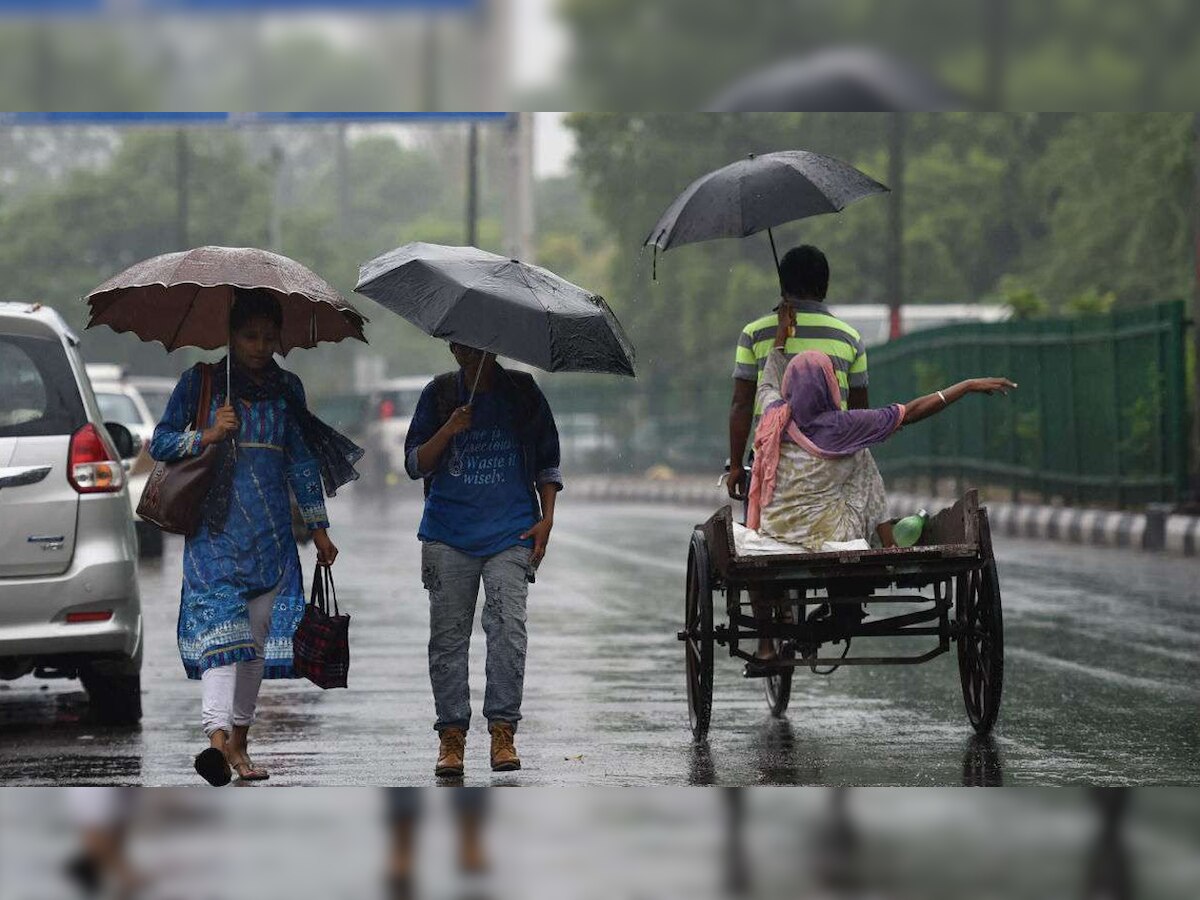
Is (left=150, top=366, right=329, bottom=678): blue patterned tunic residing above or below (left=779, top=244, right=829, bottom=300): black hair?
below

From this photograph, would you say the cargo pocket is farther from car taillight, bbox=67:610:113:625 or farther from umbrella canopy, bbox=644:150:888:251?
car taillight, bbox=67:610:113:625

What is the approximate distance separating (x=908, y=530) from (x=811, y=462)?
1.77 ft

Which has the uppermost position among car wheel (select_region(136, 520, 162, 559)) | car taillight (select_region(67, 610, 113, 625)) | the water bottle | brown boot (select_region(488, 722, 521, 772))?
the water bottle

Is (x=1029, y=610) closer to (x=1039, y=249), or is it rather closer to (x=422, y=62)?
(x=422, y=62)

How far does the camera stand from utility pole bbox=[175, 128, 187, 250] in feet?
169

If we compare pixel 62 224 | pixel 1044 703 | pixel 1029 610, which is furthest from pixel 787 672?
pixel 62 224

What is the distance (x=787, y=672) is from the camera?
9648mm

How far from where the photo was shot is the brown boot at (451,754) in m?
8.01

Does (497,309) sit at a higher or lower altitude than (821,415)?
higher

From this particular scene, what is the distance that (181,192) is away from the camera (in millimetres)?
51625

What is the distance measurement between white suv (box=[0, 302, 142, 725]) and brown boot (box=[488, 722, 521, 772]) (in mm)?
2007

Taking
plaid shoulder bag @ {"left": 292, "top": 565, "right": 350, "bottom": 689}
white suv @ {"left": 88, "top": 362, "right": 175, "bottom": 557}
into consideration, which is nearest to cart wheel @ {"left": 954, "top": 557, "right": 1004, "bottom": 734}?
plaid shoulder bag @ {"left": 292, "top": 565, "right": 350, "bottom": 689}

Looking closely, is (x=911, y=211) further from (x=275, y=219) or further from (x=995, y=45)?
(x=995, y=45)

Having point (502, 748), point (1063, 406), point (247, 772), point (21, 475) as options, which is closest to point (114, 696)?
point (21, 475)
